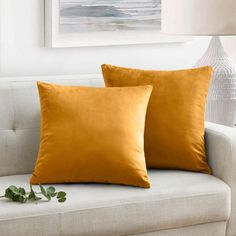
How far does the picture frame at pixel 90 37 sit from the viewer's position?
11.6 ft

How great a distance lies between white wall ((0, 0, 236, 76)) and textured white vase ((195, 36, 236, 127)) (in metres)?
0.37

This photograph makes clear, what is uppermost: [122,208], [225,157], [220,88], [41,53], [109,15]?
[109,15]

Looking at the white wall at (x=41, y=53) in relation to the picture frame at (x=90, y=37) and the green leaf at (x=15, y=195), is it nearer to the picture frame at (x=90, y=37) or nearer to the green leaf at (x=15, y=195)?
the picture frame at (x=90, y=37)

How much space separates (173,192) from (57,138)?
1.85 ft

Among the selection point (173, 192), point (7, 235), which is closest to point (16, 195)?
point (7, 235)

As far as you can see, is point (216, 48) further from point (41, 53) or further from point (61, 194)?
point (61, 194)

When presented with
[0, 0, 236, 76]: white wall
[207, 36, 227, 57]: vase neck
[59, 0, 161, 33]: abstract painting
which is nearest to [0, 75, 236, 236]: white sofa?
[0, 0, 236, 76]: white wall

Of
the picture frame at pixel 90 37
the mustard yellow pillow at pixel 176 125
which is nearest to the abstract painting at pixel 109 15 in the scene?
the picture frame at pixel 90 37

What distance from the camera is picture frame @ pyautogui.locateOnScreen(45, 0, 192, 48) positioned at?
3.54m

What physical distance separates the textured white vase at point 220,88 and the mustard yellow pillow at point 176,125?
37cm

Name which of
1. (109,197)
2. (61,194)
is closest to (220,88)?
(109,197)

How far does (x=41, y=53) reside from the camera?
359 centimetres

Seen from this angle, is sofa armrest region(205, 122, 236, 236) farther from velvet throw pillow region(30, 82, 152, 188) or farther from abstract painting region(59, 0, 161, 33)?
abstract painting region(59, 0, 161, 33)

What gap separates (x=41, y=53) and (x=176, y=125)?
2.93 ft
